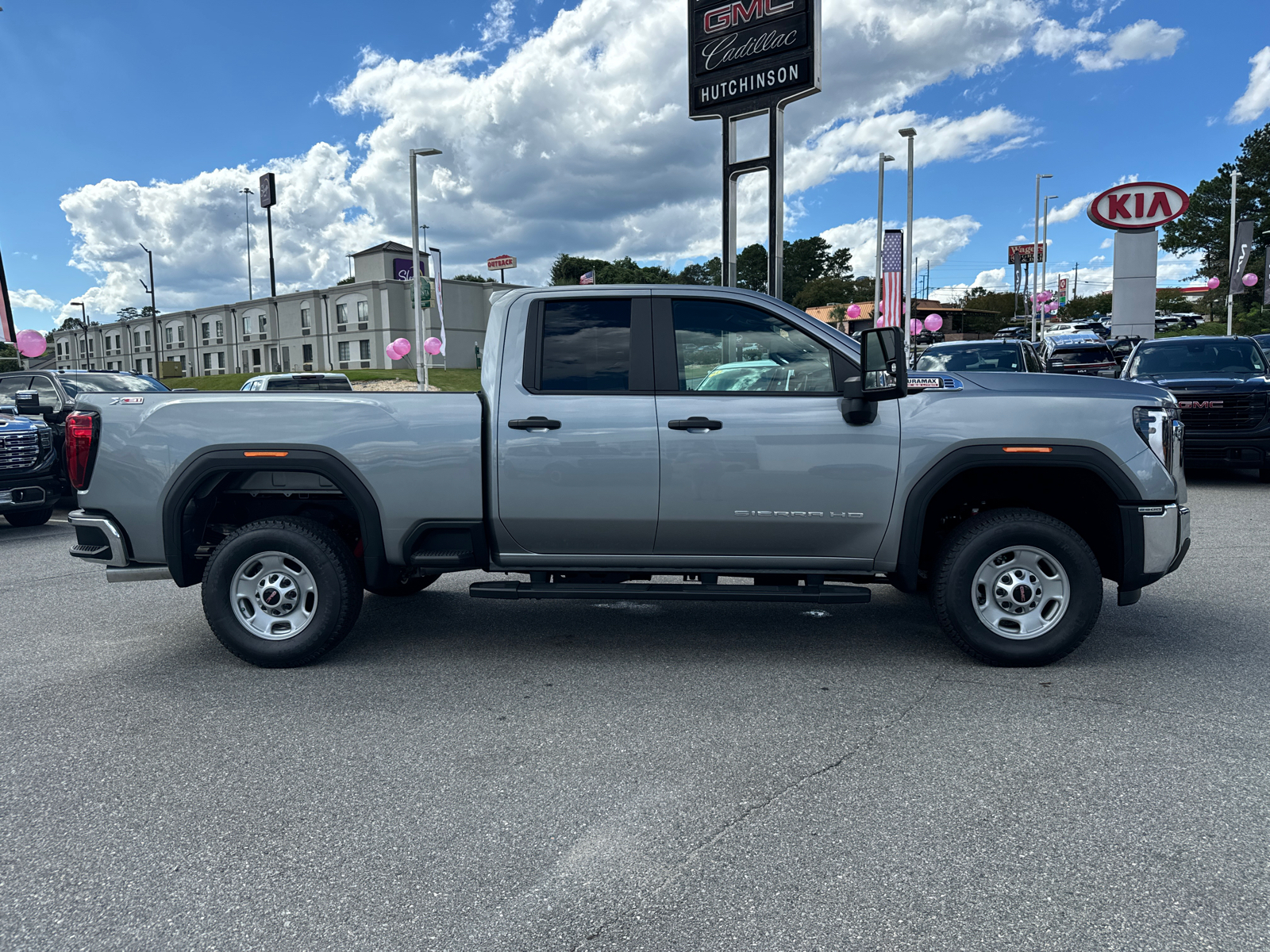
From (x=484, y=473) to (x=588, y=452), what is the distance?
575mm

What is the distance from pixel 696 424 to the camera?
15.6 feet

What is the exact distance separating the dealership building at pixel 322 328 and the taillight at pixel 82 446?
57.2 metres

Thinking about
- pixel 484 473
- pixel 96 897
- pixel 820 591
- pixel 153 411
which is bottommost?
pixel 96 897

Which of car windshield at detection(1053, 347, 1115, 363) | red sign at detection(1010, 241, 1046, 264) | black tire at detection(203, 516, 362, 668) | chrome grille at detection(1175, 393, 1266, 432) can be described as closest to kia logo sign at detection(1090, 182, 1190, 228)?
car windshield at detection(1053, 347, 1115, 363)

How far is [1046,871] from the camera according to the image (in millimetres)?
2893

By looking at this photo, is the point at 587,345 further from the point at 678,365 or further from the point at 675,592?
the point at 675,592

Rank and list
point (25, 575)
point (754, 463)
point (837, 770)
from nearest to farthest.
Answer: point (837, 770)
point (754, 463)
point (25, 575)

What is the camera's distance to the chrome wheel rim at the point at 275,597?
200 inches

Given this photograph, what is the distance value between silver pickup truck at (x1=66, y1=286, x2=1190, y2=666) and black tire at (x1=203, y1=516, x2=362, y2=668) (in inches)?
0.5

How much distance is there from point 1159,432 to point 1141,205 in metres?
26.0

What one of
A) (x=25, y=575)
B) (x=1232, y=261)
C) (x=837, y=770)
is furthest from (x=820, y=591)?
(x=1232, y=261)

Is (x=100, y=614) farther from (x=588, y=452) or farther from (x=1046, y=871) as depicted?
(x=1046, y=871)

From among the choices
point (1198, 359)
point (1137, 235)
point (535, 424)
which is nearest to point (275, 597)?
point (535, 424)

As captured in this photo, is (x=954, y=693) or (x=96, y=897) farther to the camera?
(x=954, y=693)
